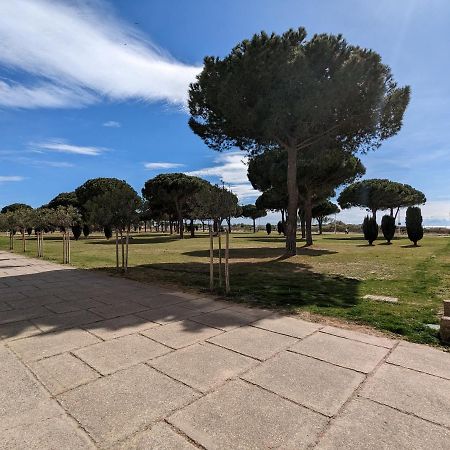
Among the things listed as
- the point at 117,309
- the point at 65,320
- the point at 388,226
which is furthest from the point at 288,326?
the point at 388,226

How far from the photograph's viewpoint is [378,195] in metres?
48.4

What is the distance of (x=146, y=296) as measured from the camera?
24.3 feet

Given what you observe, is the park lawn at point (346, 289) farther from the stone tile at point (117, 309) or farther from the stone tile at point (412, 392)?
the stone tile at point (117, 309)

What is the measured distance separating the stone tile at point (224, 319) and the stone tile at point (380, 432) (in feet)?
8.38

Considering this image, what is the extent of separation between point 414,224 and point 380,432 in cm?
2889

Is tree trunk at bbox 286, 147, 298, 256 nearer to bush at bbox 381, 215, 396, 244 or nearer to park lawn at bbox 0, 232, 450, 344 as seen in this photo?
park lawn at bbox 0, 232, 450, 344

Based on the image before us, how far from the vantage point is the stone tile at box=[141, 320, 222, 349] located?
173 inches

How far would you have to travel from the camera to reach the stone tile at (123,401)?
248cm

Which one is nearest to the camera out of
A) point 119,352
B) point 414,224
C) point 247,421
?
point 247,421

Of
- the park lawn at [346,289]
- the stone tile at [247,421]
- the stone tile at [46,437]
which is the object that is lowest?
the park lawn at [346,289]

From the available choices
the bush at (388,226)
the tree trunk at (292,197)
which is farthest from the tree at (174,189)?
the tree trunk at (292,197)

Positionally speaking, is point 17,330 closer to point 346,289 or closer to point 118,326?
point 118,326

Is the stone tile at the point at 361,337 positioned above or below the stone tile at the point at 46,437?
below

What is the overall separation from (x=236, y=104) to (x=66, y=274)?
10.1 m
